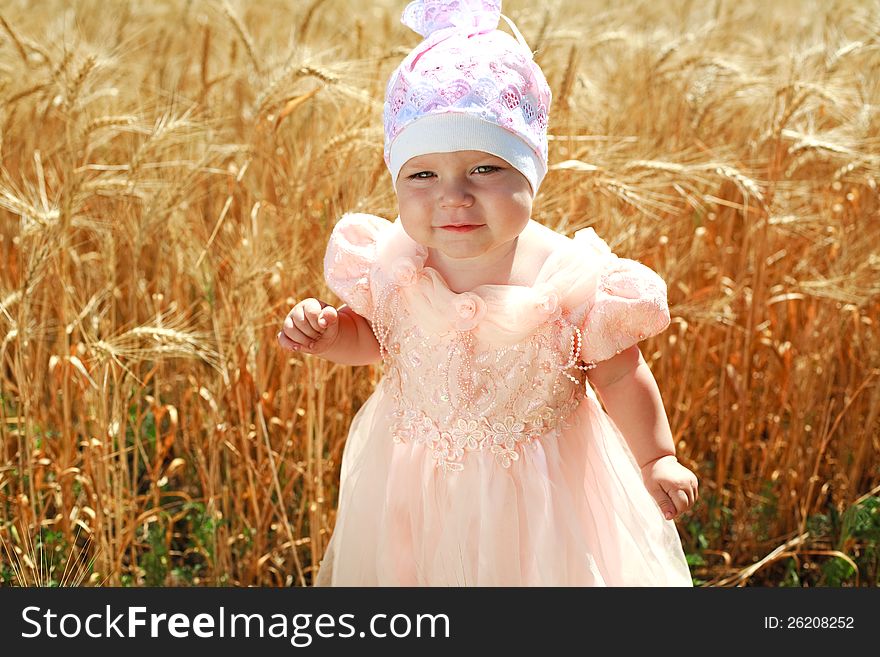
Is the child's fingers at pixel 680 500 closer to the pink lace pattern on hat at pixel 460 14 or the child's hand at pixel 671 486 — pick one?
the child's hand at pixel 671 486

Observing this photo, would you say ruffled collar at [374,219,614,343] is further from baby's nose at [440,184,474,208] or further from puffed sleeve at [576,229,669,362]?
baby's nose at [440,184,474,208]

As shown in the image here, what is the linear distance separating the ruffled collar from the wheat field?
515mm

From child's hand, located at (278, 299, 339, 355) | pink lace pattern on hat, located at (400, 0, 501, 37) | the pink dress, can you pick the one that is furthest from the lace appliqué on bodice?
pink lace pattern on hat, located at (400, 0, 501, 37)

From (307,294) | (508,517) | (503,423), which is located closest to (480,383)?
(503,423)

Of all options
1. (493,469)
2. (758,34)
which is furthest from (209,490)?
(758,34)

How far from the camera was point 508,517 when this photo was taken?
6.20 ft

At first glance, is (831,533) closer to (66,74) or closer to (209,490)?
(209,490)

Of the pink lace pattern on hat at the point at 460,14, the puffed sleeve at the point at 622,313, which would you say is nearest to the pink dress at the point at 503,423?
the puffed sleeve at the point at 622,313

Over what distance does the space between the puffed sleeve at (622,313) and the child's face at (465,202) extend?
0.20m

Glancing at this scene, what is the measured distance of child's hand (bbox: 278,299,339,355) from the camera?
1922mm

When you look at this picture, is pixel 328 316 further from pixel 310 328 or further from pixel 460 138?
pixel 460 138

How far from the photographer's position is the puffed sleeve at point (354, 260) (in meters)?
1.99

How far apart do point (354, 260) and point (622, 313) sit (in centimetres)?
53

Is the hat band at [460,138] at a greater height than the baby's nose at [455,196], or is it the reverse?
the hat band at [460,138]
